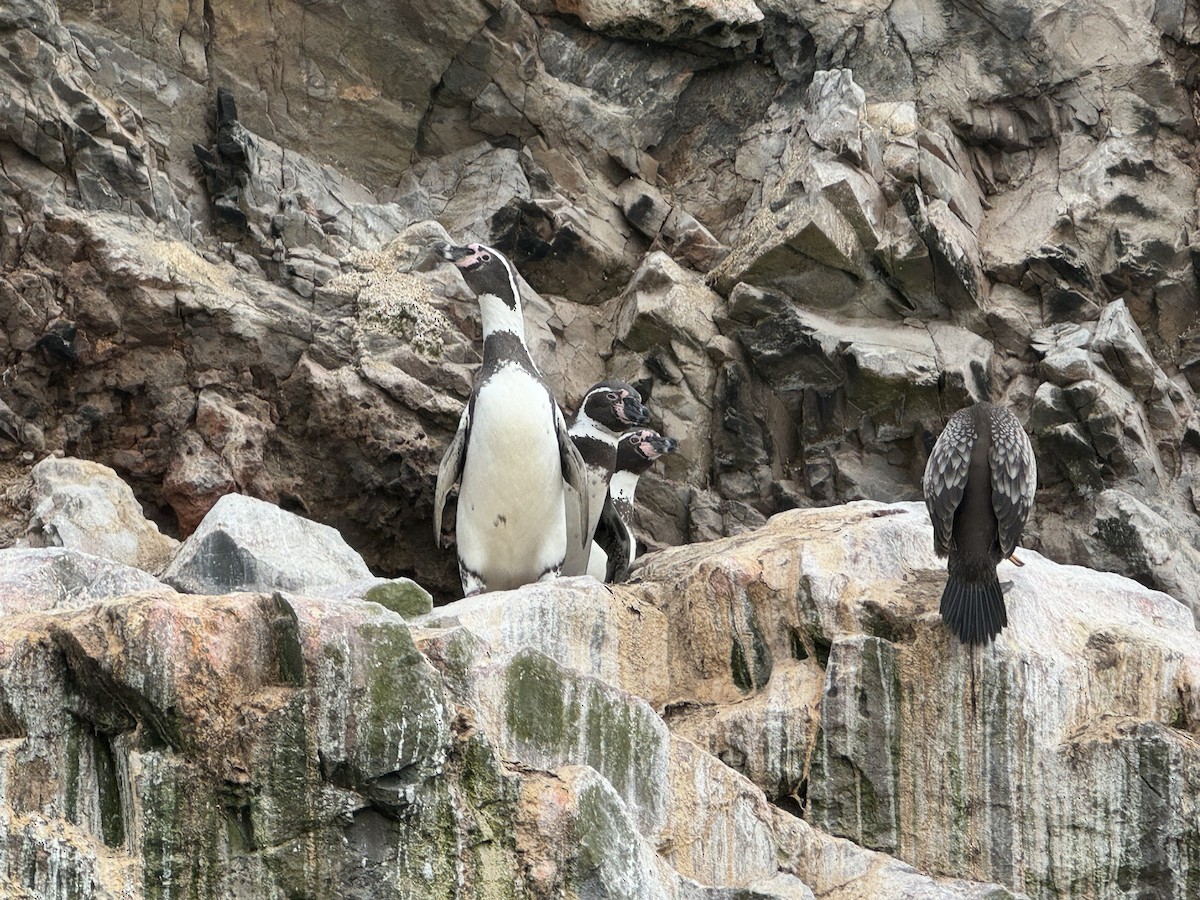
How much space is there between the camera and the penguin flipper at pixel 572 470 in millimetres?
9234

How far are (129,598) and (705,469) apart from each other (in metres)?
6.37

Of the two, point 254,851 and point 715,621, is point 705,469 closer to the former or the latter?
point 715,621

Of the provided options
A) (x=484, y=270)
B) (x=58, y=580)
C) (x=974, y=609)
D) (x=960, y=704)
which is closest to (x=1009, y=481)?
(x=974, y=609)

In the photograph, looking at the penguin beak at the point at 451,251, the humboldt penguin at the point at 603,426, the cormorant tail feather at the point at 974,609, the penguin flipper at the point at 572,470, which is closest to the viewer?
the cormorant tail feather at the point at 974,609

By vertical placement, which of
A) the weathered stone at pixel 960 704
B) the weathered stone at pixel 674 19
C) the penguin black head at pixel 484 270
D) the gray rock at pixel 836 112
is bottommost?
the weathered stone at pixel 960 704

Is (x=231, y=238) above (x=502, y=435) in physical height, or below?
above

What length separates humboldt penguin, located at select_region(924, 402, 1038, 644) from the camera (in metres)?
7.14

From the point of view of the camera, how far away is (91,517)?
8.74 meters

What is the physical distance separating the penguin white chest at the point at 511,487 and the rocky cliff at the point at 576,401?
0.78 metres

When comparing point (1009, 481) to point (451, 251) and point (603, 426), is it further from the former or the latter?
point (451, 251)

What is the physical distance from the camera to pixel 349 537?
1079 cm

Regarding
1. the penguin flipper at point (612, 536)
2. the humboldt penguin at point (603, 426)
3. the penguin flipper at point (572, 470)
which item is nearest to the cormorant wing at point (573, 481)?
the penguin flipper at point (572, 470)

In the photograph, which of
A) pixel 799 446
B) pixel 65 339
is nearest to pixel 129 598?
pixel 65 339

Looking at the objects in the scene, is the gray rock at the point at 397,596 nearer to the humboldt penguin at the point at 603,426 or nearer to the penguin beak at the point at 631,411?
the humboldt penguin at the point at 603,426
